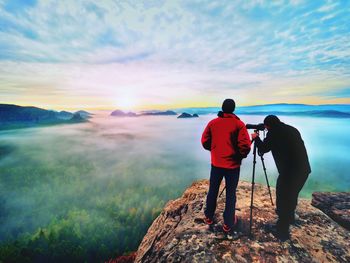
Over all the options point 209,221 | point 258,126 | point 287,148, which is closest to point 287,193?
point 287,148

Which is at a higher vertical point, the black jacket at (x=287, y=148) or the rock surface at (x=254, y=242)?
the black jacket at (x=287, y=148)

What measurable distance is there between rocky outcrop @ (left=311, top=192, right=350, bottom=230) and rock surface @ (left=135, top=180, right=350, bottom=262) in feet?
6.96

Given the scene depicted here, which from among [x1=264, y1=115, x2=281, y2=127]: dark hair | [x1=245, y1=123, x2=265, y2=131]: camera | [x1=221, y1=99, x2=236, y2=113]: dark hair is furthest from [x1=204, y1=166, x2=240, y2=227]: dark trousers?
[x1=221, y1=99, x2=236, y2=113]: dark hair

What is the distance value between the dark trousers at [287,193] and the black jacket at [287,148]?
0.18 meters

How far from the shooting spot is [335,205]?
33.1 ft

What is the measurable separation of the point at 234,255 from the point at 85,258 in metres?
67.2

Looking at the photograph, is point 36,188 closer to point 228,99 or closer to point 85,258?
point 85,258

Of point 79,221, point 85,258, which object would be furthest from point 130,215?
point 85,258

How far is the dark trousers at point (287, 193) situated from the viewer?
19.0 ft

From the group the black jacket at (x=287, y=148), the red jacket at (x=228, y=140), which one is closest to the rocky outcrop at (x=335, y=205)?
the black jacket at (x=287, y=148)

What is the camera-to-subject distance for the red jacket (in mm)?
5508

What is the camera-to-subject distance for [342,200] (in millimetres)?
10602

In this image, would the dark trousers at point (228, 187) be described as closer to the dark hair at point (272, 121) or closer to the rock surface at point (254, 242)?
the rock surface at point (254, 242)

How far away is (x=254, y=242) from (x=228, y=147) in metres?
2.77
